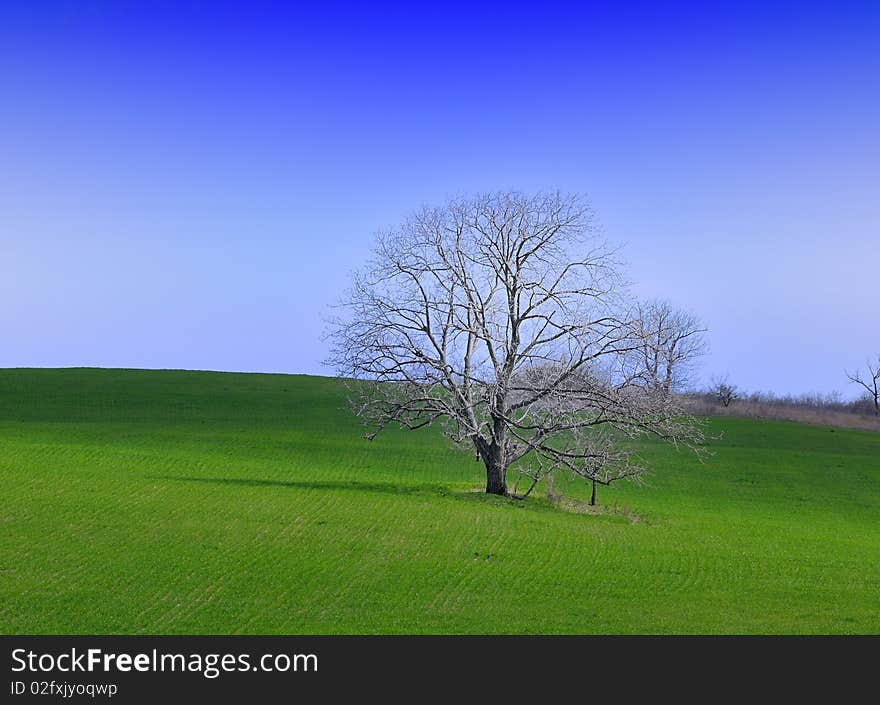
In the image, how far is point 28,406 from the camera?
60.7 metres

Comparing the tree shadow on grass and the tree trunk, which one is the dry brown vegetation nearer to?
the tree trunk

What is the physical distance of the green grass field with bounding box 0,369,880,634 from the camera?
18.9 m

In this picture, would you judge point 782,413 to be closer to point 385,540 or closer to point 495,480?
point 495,480

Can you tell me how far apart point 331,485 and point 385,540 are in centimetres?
1178

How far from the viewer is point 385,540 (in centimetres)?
2691

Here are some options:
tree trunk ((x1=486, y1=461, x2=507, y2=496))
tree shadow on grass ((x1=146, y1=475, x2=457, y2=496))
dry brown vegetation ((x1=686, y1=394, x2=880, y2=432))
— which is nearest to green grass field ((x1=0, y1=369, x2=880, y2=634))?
tree shadow on grass ((x1=146, y1=475, x2=457, y2=496))

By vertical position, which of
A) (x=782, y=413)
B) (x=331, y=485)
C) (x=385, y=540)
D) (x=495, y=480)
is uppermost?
(x=782, y=413)

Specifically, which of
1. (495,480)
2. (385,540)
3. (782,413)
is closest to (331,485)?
(495,480)

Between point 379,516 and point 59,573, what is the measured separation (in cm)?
1142

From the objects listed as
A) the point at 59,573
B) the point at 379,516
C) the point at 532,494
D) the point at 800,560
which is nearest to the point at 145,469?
the point at 379,516

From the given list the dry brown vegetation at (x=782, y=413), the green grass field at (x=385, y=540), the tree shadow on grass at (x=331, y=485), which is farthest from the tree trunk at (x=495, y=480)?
the dry brown vegetation at (x=782, y=413)

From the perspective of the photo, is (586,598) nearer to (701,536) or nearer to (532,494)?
(701,536)

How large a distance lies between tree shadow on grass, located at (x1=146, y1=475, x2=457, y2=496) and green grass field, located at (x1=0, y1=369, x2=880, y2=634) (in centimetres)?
26
